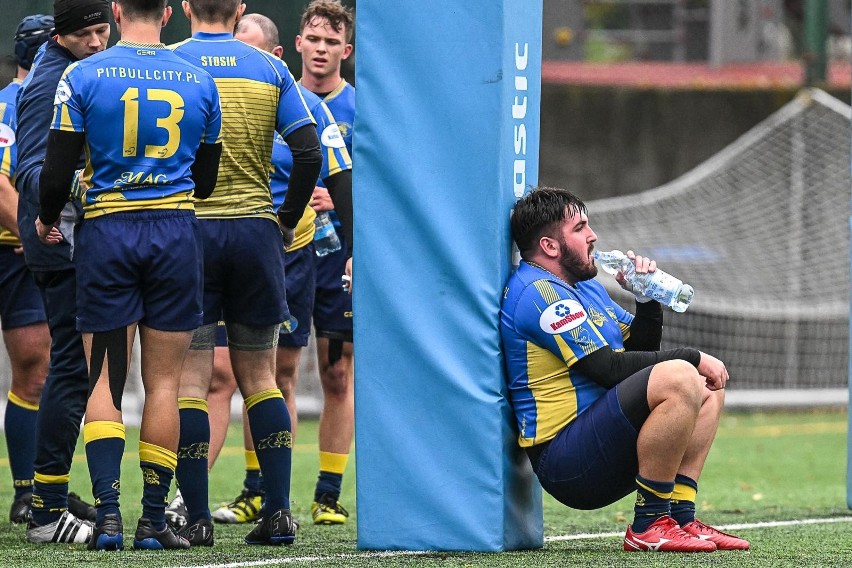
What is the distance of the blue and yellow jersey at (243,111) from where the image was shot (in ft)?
16.6

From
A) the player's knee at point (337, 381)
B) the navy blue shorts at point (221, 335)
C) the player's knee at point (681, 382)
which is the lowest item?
the player's knee at point (337, 381)

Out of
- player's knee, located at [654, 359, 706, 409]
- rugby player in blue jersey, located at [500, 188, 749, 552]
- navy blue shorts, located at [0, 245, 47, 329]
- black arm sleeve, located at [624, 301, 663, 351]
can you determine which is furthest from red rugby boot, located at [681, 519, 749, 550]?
navy blue shorts, located at [0, 245, 47, 329]

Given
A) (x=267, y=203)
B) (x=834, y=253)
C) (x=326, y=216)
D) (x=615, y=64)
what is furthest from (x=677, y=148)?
(x=267, y=203)

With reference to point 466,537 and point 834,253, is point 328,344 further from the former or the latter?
point 834,253

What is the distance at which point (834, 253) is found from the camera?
15.4m

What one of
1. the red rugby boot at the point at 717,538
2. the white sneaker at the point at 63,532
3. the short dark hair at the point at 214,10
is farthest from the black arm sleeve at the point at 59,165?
the red rugby boot at the point at 717,538

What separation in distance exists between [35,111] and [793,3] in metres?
18.7

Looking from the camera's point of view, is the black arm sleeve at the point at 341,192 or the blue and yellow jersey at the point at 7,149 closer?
the black arm sleeve at the point at 341,192

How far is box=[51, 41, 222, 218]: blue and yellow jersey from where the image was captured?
4637 mm

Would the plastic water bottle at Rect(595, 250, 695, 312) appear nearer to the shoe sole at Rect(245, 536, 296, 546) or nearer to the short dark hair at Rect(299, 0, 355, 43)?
the shoe sole at Rect(245, 536, 296, 546)

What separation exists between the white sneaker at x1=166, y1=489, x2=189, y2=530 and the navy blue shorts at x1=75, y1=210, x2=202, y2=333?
1163 millimetres

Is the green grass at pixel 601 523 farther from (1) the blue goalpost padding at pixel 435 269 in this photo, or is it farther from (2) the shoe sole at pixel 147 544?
(1) the blue goalpost padding at pixel 435 269

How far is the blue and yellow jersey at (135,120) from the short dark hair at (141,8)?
11 cm

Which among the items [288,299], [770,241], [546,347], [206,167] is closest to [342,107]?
[288,299]
